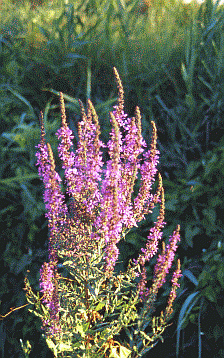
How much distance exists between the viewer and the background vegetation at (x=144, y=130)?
2.67 m

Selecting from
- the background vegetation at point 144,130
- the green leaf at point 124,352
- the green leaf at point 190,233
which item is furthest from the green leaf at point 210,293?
the green leaf at point 124,352

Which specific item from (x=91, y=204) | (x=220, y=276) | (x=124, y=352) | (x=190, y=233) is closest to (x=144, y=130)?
(x=190, y=233)

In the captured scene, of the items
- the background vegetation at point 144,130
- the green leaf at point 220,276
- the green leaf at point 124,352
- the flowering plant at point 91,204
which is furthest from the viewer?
the background vegetation at point 144,130

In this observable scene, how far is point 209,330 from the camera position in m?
2.58

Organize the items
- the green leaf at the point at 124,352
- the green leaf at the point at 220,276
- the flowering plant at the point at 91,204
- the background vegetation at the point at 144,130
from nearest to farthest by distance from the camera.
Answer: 1. the flowering plant at the point at 91,204
2. the green leaf at the point at 124,352
3. the green leaf at the point at 220,276
4. the background vegetation at the point at 144,130

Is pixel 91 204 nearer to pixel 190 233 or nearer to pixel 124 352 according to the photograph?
pixel 124 352

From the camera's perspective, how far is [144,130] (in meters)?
3.27

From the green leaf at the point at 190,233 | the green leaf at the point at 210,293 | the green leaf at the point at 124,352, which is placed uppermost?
the green leaf at the point at 190,233

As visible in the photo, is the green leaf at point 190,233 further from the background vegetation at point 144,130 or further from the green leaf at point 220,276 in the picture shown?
the green leaf at point 220,276

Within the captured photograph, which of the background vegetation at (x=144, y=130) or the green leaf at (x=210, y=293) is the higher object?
the background vegetation at (x=144, y=130)

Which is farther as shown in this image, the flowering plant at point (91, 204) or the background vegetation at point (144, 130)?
the background vegetation at point (144, 130)

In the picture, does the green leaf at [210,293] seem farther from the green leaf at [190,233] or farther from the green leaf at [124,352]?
the green leaf at [124,352]

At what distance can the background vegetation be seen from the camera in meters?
2.67

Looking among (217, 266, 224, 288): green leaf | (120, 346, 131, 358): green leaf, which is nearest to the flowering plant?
(120, 346, 131, 358): green leaf
